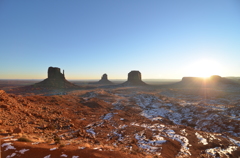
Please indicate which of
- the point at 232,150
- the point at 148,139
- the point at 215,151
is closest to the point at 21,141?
the point at 148,139

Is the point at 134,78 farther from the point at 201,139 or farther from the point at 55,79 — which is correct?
the point at 201,139

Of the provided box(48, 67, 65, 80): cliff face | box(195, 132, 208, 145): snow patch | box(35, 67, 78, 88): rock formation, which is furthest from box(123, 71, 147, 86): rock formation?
box(195, 132, 208, 145): snow patch

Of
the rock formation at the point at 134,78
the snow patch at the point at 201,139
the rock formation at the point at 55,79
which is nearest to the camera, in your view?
the snow patch at the point at 201,139

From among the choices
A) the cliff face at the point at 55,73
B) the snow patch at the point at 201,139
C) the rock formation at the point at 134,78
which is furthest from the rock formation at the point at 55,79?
the snow patch at the point at 201,139

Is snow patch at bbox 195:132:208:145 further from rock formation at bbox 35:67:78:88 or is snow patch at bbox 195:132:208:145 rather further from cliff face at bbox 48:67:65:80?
cliff face at bbox 48:67:65:80

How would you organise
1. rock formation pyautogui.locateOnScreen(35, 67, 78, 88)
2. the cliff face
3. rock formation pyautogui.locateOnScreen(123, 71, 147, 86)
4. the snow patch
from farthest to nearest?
1. rock formation pyautogui.locateOnScreen(123, 71, 147, 86)
2. the cliff face
3. rock formation pyautogui.locateOnScreen(35, 67, 78, 88)
4. the snow patch

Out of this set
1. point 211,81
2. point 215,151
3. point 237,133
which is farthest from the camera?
point 211,81

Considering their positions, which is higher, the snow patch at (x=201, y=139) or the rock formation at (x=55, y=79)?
the rock formation at (x=55, y=79)

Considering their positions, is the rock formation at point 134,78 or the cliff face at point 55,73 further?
the rock formation at point 134,78

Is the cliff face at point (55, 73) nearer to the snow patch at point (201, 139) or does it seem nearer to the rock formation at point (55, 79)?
the rock formation at point (55, 79)

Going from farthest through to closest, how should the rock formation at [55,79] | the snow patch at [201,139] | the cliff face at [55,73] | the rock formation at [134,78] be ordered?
1. the rock formation at [134,78]
2. the cliff face at [55,73]
3. the rock formation at [55,79]
4. the snow patch at [201,139]

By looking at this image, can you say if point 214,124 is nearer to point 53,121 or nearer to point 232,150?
point 232,150

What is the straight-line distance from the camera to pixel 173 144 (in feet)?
24.4

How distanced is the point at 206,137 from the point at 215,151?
2043 mm
